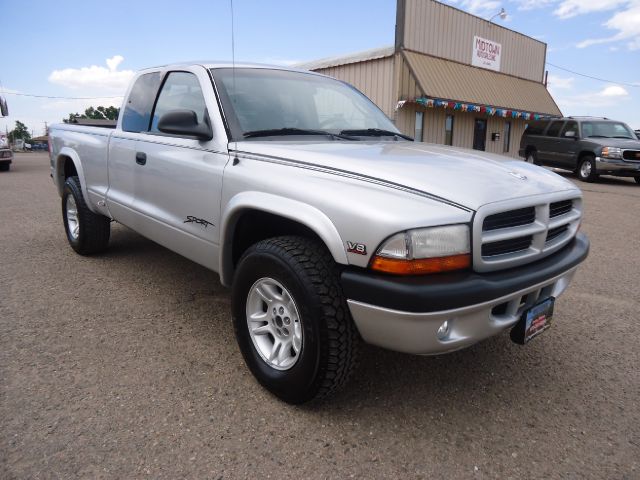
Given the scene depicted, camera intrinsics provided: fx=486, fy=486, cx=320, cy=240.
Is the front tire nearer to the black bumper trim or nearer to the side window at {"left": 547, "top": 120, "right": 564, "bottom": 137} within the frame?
the black bumper trim

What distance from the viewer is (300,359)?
2270 mm

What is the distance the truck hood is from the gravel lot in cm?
109

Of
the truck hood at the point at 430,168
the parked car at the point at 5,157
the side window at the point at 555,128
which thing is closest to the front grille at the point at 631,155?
the side window at the point at 555,128

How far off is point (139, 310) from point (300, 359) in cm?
182

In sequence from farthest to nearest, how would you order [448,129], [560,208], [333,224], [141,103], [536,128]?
1. [448,129]
2. [536,128]
3. [141,103]
4. [560,208]
5. [333,224]

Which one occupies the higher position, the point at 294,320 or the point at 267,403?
the point at 294,320

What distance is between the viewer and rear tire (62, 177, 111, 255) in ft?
15.4

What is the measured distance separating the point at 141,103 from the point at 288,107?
1465mm

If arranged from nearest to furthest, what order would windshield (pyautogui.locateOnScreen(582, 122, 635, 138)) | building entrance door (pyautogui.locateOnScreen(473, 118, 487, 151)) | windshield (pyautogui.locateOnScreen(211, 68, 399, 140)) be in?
windshield (pyautogui.locateOnScreen(211, 68, 399, 140)) → windshield (pyautogui.locateOnScreen(582, 122, 635, 138)) → building entrance door (pyautogui.locateOnScreen(473, 118, 487, 151))

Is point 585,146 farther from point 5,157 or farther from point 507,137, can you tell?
point 5,157

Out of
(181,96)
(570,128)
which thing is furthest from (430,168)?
(570,128)

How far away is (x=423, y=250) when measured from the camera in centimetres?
195

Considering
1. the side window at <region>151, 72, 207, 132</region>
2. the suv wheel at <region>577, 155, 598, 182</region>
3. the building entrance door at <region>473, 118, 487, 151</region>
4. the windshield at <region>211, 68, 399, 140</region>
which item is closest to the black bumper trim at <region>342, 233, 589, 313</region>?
the windshield at <region>211, 68, 399, 140</region>

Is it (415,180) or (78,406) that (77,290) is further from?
(415,180)
